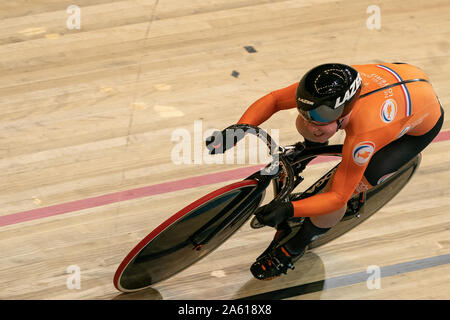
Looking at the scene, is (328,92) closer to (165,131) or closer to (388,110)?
(388,110)

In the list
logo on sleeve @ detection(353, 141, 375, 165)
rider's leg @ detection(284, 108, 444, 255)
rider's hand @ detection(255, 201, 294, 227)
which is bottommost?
rider's hand @ detection(255, 201, 294, 227)

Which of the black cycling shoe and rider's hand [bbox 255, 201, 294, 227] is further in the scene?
the black cycling shoe

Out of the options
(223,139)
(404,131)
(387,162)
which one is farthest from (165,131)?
(404,131)

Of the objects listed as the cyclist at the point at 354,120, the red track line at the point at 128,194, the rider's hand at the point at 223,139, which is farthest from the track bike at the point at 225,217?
the red track line at the point at 128,194

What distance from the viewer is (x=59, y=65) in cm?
455

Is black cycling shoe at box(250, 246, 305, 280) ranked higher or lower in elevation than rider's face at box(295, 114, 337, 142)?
lower

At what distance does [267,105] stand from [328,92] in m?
0.45

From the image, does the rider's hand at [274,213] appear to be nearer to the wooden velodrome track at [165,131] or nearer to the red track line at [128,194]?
the wooden velodrome track at [165,131]

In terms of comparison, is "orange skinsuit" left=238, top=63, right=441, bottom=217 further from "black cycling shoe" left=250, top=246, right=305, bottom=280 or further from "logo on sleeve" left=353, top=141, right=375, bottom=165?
"black cycling shoe" left=250, top=246, right=305, bottom=280

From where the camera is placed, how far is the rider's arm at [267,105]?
2.87 metres

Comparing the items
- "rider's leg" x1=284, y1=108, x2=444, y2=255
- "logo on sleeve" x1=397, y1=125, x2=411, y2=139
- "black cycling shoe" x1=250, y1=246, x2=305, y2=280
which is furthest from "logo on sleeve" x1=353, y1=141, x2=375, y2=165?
"black cycling shoe" x1=250, y1=246, x2=305, y2=280

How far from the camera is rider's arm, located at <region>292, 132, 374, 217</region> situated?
265cm

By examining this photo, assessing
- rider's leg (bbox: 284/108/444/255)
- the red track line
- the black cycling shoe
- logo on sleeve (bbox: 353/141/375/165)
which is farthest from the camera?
the red track line
